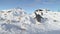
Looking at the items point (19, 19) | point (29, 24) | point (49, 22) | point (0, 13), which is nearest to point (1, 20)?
point (0, 13)

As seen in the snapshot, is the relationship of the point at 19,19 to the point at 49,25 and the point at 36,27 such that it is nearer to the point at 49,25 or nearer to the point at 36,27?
the point at 36,27

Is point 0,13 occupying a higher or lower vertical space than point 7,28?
higher

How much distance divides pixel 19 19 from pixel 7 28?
44.9 feet

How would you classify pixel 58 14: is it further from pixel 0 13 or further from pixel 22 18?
pixel 0 13

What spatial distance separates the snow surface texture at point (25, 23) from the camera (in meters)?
155

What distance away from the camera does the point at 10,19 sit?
164250mm

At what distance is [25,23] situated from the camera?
172m

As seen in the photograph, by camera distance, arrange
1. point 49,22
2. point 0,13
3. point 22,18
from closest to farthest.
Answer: point 0,13
point 22,18
point 49,22

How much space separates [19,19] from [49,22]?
32634 millimetres

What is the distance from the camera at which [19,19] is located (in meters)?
164

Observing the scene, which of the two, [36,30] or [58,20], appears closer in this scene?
[36,30]

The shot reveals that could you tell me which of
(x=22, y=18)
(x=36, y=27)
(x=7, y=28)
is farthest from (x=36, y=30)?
(x=7, y=28)

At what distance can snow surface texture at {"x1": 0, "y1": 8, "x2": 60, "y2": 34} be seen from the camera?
507 ft

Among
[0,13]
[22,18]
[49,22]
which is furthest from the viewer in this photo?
[49,22]
